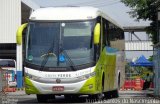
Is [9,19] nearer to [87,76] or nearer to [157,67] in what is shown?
[157,67]

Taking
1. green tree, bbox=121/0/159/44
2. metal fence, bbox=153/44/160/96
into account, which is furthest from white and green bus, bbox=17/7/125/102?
green tree, bbox=121/0/159/44

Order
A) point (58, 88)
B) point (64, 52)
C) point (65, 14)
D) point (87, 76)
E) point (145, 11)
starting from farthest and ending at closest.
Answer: point (145, 11) < point (65, 14) < point (64, 52) < point (87, 76) < point (58, 88)

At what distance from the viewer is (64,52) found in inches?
749

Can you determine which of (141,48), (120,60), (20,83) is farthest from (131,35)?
(120,60)

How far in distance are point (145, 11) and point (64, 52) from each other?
1098 inches

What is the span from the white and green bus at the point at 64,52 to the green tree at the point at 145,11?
2579 cm

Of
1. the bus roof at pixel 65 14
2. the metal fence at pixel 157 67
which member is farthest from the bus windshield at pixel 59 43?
the metal fence at pixel 157 67

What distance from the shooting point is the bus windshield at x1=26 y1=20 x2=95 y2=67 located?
747 inches

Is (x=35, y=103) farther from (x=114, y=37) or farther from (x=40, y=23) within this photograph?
(x=114, y=37)

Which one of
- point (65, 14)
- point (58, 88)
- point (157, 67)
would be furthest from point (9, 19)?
point (58, 88)

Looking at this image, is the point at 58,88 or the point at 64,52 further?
the point at 64,52

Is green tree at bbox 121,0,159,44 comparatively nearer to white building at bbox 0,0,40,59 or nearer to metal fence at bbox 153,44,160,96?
white building at bbox 0,0,40,59

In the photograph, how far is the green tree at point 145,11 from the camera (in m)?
45.6

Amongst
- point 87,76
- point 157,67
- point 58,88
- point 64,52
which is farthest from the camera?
point 157,67
